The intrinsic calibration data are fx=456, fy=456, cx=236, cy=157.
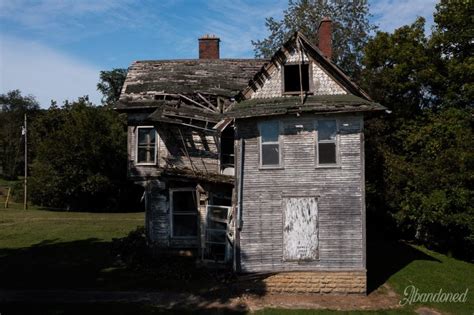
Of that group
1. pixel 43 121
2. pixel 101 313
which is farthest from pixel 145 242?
pixel 43 121

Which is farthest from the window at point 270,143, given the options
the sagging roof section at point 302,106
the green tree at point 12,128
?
the green tree at point 12,128

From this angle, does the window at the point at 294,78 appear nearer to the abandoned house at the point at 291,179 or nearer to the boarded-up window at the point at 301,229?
the abandoned house at the point at 291,179

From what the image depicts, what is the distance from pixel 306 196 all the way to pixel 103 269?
9.56 metres

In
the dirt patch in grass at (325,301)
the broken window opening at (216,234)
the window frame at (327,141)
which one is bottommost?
the dirt patch in grass at (325,301)

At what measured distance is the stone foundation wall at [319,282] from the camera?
58.3 feet

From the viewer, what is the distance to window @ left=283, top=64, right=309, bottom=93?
1938cm

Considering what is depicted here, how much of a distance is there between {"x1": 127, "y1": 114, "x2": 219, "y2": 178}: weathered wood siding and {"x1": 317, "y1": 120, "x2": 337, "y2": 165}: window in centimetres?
542

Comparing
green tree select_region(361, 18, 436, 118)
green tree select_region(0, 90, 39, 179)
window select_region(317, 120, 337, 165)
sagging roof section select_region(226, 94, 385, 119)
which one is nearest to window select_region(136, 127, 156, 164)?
sagging roof section select_region(226, 94, 385, 119)

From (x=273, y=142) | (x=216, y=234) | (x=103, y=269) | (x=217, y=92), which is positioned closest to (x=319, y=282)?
(x=216, y=234)

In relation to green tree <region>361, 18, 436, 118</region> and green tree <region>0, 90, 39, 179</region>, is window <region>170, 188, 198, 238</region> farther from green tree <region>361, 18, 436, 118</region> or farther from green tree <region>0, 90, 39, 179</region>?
green tree <region>0, 90, 39, 179</region>

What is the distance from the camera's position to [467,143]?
25031mm

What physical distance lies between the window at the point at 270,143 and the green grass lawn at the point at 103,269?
558 centimetres

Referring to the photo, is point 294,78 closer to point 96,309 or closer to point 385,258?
point 385,258

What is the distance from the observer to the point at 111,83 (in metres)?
84.9
